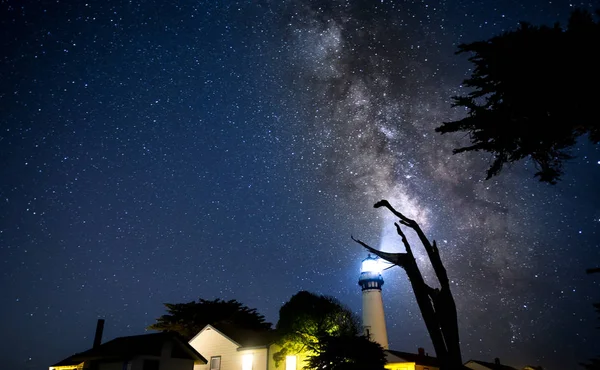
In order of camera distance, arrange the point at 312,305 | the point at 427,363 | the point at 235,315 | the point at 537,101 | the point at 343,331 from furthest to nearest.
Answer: the point at 235,315 < the point at 427,363 < the point at 312,305 < the point at 343,331 < the point at 537,101

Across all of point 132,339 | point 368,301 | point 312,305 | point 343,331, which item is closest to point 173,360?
point 132,339

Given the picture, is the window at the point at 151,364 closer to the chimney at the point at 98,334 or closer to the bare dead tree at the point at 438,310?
the chimney at the point at 98,334

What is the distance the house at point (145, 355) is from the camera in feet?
97.2

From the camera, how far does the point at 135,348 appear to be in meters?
30.2

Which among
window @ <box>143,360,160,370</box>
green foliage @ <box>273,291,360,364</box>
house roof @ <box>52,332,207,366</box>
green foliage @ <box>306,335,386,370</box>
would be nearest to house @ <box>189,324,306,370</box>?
green foliage @ <box>273,291,360,364</box>

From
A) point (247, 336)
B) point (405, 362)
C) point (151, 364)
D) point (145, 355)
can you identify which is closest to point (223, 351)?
point (247, 336)

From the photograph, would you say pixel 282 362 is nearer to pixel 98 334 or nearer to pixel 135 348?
pixel 135 348

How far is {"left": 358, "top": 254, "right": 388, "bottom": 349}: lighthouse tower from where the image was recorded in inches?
1535

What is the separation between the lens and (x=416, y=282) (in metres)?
5.42

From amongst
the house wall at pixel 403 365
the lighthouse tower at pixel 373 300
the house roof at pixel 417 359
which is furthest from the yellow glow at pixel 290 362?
the house roof at pixel 417 359

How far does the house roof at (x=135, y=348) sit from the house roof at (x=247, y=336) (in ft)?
10.5

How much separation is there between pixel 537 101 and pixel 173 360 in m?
32.9

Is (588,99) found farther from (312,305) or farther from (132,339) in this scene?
(132,339)

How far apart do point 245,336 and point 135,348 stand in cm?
1010
